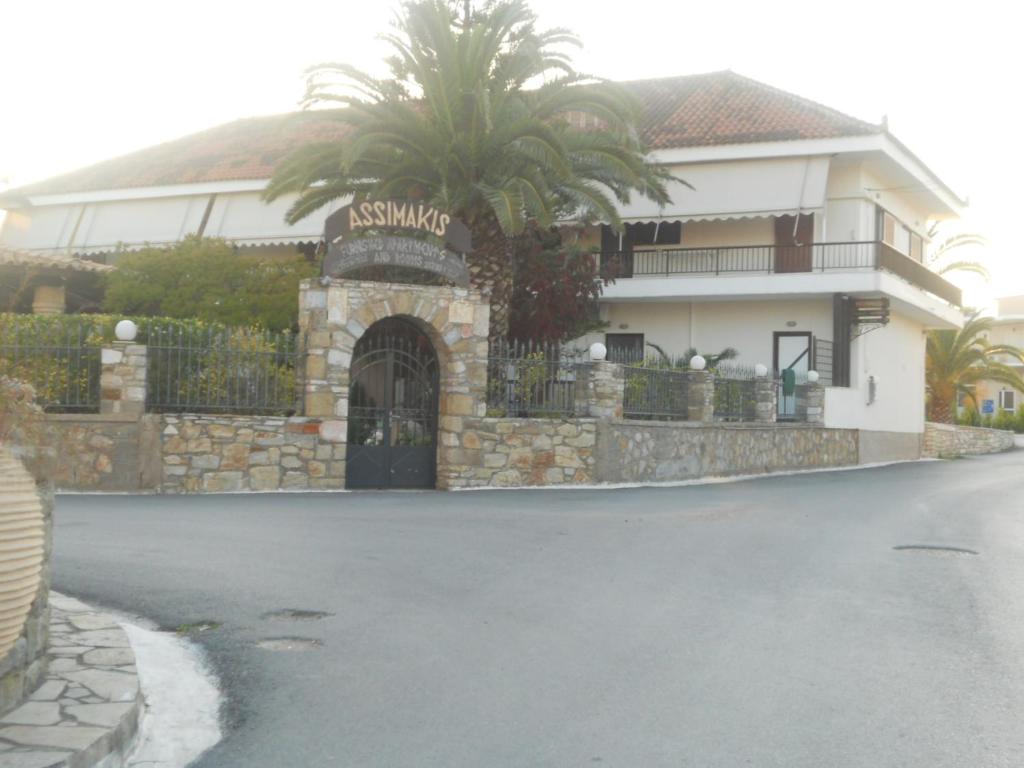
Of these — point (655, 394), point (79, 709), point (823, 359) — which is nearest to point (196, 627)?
point (79, 709)

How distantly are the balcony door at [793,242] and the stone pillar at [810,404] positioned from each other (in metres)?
3.93

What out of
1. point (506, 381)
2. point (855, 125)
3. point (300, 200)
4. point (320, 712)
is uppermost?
point (855, 125)

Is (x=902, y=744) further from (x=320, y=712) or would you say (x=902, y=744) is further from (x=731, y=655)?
(x=320, y=712)

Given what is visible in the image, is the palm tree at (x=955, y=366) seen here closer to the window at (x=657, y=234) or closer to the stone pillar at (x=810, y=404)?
the window at (x=657, y=234)

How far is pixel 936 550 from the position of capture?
432 inches

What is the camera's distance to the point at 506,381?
1858cm

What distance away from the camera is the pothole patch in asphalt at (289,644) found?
21.9 feet

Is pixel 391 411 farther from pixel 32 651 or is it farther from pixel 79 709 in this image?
pixel 79 709

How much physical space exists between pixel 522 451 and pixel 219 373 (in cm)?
493

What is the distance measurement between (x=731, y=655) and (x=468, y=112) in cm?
1504

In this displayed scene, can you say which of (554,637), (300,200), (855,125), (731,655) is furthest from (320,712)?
(855,125)

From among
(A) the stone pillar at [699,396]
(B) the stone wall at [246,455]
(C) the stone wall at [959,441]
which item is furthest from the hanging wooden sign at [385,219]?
(C) the stone wall at [959,441]

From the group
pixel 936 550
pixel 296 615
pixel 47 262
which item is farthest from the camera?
pixel 47 262

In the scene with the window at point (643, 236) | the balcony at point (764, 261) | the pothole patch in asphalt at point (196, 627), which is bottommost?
the pothole patch in asphalt at point (196, 627)
